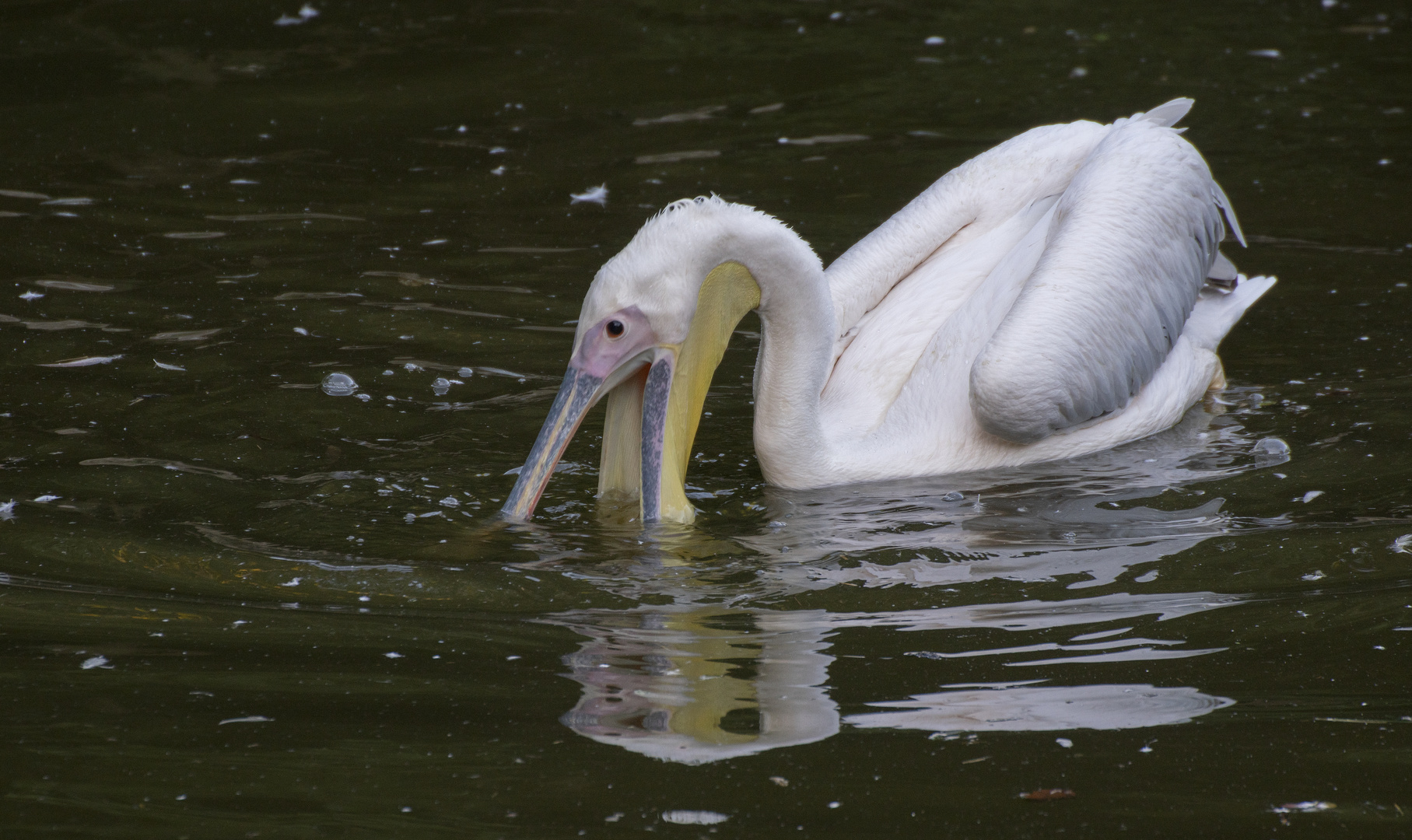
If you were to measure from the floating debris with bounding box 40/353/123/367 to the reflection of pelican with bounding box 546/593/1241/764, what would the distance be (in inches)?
93.3

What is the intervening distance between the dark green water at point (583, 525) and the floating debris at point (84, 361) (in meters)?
0.05

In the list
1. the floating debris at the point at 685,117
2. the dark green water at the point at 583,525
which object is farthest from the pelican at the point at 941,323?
the floating debris at the point at 685,117

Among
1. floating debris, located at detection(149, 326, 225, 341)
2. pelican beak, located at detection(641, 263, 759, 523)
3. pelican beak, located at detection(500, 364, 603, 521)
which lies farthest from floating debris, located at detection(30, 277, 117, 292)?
pelican beak, located at detection(641, 263, 759, 523)

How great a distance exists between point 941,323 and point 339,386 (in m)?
1.82

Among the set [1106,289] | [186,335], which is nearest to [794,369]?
[1106,289]

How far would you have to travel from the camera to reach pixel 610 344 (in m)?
3.72

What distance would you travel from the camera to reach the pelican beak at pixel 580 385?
3.66 m

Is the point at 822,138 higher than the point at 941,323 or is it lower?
higher

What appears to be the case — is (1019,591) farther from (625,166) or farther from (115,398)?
(625,166)

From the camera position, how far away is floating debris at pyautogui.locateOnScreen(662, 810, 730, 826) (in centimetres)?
233

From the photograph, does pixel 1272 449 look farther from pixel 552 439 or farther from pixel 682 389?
pixel 552 439

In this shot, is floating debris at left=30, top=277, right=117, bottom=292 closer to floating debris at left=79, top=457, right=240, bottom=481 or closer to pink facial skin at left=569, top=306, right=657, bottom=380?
floating debris at left=79, top=457, right=240, bottom=481

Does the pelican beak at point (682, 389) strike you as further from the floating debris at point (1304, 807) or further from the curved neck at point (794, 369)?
the floating debris at point (1304, 807)

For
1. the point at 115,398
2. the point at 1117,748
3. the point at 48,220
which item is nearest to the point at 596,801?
the point at 1117,748
